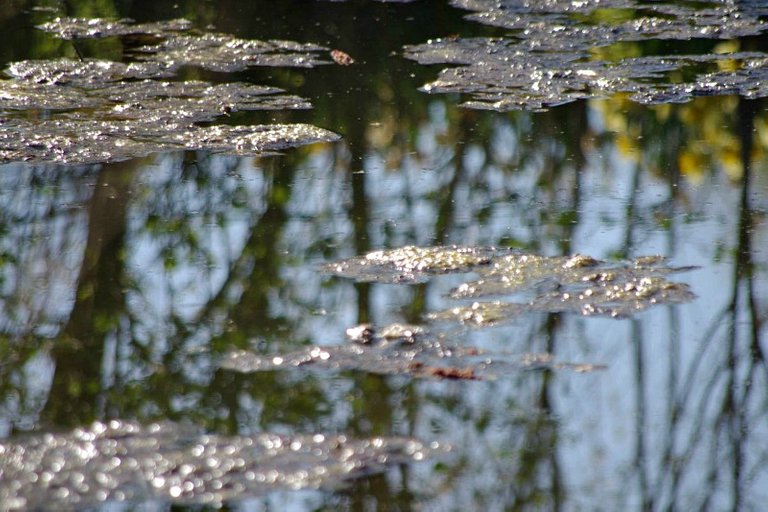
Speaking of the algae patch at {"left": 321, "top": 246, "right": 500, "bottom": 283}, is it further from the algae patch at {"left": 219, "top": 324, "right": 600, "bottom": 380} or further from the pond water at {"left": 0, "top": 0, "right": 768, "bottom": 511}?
the algae patch at {"left": 219, "top": 324, "right": 600, "bottom": 380}

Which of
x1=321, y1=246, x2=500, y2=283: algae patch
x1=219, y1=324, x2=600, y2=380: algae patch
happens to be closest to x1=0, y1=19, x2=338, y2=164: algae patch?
x1=321, y1=246, x2=500, y2=283: algae patch

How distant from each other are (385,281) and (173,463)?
4.31 feet

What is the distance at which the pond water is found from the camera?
9.73ft

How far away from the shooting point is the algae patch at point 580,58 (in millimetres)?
6523

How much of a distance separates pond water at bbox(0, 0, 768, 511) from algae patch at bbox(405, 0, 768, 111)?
0.04m

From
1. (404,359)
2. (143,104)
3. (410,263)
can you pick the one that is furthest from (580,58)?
(404,359)

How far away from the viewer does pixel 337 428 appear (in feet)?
10.3

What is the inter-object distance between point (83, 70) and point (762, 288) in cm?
454

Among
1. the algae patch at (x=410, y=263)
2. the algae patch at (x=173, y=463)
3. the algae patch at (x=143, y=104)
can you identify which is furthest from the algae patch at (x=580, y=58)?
the algae patch at (x=173, y=463)

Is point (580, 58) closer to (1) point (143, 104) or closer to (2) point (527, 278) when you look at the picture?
(1) point (143, 104)

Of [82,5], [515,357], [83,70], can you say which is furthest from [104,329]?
[82,5]

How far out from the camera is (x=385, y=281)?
4.06 meters

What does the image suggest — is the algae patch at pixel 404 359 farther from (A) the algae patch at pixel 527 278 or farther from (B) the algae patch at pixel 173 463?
(B) the algae patch at pixel 173 463

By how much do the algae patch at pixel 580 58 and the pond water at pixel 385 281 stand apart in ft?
0.12
